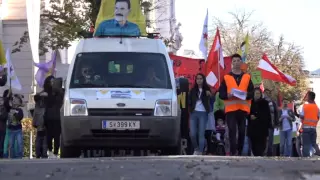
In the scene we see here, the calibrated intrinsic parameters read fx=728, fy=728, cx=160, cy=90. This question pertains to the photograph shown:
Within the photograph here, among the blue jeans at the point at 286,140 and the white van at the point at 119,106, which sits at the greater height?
the white van at the point at 119,106

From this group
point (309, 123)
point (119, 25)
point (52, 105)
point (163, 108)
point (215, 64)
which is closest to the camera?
point (163, 108)

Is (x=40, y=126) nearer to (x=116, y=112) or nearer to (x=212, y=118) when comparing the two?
(x=212, y=118)

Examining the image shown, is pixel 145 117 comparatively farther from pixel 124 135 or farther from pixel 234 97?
pixel 234 97

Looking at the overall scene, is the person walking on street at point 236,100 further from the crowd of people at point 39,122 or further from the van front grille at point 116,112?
the crowd of people at point 39,122

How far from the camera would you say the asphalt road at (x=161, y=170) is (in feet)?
25.9

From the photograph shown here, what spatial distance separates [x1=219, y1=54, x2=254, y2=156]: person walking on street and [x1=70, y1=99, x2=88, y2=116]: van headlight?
3005mm

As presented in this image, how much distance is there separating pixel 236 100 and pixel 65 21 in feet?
53.8

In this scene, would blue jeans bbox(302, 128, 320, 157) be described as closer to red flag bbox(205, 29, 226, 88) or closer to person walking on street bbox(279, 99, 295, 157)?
person walking on street bbox(279, 99, 295, 157)

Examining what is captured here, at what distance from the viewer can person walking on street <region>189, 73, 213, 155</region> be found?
50.1ft

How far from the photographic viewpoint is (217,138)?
16.6 metres

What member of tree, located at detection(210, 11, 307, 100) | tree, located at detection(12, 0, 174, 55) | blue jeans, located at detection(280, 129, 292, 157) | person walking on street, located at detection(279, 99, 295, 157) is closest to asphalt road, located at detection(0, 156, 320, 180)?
person walking on street, located at detection(279, 99, 295, 157)

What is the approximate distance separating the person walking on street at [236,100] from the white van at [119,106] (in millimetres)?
1409

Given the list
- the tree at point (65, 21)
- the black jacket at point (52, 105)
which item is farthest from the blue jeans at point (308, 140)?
the tree at point (65, 21)

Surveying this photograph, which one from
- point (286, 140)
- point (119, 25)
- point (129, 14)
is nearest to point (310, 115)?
point (286, 140)
